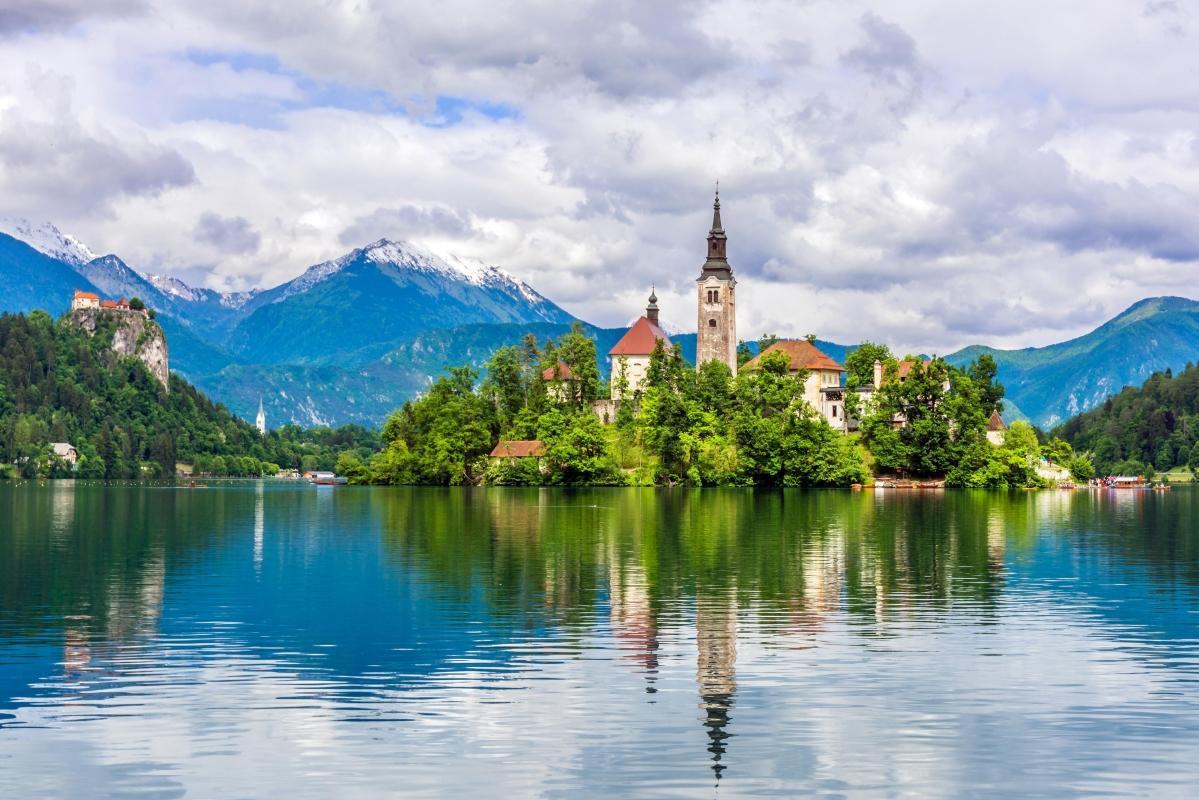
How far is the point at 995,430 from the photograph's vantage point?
15250cm

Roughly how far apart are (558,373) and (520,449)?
13036 mm

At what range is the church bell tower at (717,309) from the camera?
16712 centimetres

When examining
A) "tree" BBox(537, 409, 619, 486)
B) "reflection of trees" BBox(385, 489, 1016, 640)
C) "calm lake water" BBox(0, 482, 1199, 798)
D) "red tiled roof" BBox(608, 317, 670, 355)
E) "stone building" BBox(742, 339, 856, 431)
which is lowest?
"calm lake water" BBox(0, 482, 1199, 798)

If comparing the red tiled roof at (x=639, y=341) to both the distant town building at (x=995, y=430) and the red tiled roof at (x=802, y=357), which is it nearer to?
the red tiled roof at (x=802, y=357)

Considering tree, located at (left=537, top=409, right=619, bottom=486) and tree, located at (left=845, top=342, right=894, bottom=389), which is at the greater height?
tree, located at (left=845, top=342, right=894, bottom=389)

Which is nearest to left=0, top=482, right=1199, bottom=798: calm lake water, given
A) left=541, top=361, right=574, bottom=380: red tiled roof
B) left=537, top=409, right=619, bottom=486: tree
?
left=537, top=409, right=619, bottom=486: tree

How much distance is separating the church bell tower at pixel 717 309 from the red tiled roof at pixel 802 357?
3994 mm

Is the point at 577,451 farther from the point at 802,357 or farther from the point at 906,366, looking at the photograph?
the point at 906,366

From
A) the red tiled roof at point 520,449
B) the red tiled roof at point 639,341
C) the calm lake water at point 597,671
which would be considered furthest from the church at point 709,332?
the calm lake water at point 597,671

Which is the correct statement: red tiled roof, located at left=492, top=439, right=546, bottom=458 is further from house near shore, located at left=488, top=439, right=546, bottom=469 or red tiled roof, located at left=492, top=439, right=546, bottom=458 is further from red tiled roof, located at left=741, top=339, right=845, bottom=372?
red tiled roof, located at left=741, top=339, right=845, bottom=372

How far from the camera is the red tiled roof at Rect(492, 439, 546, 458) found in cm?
14925

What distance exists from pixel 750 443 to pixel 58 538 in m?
87.7

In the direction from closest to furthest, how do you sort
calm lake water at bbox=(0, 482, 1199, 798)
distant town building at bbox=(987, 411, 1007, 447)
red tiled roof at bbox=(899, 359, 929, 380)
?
calm lake water at bbox=(0, 482, 1199, 798) < distant town building at bbox=(987, 411, 1007, 447) < red tiled roof at bbox=(899, 359, 929, 380)

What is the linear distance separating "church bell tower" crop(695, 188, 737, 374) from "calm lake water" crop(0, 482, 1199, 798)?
359ft
